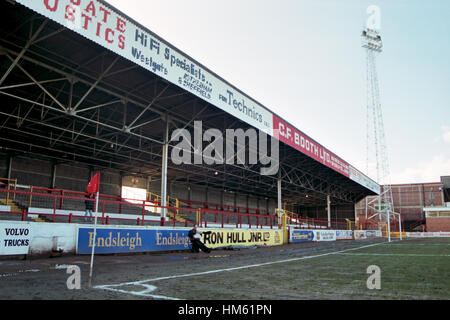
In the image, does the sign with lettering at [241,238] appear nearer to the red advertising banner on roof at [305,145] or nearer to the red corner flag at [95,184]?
the red advertising banner on roof at [305,145]

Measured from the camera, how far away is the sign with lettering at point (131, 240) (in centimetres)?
1444

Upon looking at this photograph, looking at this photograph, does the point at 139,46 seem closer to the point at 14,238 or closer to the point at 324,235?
the point at 14,238

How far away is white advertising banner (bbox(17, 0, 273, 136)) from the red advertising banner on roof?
188 inches

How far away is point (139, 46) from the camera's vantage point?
13969 millimetres

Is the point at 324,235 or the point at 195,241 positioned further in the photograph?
the point at 324,235

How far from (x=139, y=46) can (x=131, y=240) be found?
332 inches

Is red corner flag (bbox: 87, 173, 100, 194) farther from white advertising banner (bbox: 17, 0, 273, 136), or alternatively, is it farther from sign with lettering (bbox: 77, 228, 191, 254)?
sign with lettering (bbox: 77, 228, 191, 254)

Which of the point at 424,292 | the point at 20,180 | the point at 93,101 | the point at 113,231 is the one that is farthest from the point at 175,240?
the point at 20,180

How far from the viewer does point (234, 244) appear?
21.9 metres

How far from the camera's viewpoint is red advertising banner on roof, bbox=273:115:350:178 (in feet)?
80.7

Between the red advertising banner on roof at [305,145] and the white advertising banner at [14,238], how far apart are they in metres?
16.0

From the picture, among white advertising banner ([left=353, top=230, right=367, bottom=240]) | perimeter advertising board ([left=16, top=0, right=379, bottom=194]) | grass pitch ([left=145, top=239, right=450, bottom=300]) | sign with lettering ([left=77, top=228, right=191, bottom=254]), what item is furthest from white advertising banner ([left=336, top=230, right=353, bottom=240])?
grass pitch ([left=145, top=239, right=450, bottom=300])

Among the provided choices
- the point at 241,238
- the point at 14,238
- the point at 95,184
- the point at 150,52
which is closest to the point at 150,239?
the point at 14,238

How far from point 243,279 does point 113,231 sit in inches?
368
